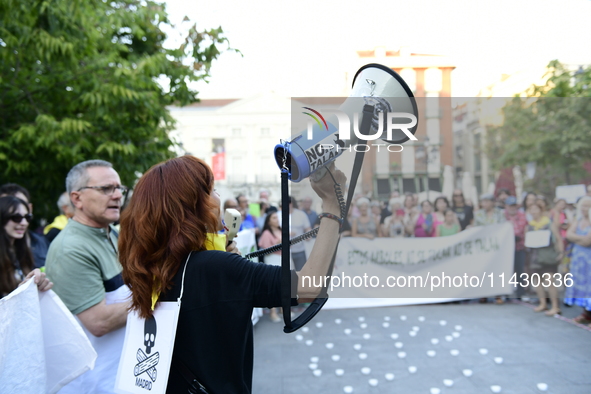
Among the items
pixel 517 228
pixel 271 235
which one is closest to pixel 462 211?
pixel 517 228

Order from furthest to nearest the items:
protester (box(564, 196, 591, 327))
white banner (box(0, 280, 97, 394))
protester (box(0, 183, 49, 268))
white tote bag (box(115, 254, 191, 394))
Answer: protester (box(564, 196, 591, 327)), protester (box(0, 183, 49, 268)), white banner (box(0, 280, 97, 394)), white tote bag (box(115, 254, 191, 394))

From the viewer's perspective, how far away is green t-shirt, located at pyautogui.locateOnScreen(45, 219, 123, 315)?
226 cm

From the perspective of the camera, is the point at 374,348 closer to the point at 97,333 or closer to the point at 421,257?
the point at 421,257

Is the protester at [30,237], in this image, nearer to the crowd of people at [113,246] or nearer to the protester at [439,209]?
the crowd of people at [113,246]

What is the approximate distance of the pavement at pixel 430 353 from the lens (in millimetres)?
4203

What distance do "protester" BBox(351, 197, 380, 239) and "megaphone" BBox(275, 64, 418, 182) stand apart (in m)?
3.79

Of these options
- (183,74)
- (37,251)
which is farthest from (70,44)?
(183,74)

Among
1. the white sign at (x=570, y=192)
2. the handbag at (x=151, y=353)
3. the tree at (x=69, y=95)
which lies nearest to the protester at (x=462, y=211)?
the white sign at (x=570, y=192)

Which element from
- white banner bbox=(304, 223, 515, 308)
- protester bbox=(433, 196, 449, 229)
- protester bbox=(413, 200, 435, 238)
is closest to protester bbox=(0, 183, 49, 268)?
white banner bbox=(304, 223, 515, 308)

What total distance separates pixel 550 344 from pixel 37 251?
17.5 feet

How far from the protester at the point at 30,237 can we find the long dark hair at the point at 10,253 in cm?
43

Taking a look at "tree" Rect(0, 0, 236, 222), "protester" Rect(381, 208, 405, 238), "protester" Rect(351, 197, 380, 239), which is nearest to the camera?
"tree" Rect(0, 0, 236, 222)

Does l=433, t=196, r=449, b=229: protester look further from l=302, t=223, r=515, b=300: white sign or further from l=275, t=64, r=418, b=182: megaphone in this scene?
l=275, t=64, r=418, b=182: megaphone

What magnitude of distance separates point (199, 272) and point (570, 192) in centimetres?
565
